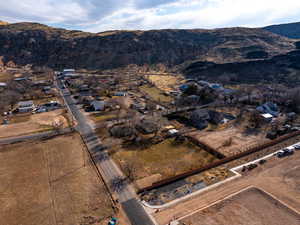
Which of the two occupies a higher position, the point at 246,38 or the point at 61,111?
the point at 246,38

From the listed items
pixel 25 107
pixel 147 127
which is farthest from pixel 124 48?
pixel 147 127

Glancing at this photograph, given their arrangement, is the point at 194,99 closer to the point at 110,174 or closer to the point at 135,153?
the point at 135,153

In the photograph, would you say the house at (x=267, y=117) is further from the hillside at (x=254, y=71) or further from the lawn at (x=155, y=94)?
the hillside at (x=254, y=71)

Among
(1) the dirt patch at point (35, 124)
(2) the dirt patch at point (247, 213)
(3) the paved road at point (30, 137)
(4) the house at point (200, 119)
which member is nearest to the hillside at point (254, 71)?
(4) the house at point (200, 119)

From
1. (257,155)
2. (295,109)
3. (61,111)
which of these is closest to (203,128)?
(257,155)

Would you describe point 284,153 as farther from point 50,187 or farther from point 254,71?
point 254,71
